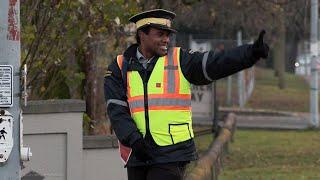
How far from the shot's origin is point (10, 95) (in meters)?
4.87

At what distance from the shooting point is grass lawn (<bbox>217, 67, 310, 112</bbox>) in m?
35.9

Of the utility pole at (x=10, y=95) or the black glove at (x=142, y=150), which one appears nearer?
the utility pole at (x=10, y=95)

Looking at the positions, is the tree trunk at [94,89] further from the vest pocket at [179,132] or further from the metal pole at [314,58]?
the metal pole at [314,58]

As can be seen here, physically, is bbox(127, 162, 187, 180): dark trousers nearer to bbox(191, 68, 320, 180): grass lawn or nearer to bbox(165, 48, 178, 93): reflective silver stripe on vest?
bbox(165, 48, 178, 93): reflective silver stripe on vest

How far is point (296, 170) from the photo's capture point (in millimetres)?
13234

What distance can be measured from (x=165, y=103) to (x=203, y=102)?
14158 mm

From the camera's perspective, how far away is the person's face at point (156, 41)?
5152 millimetres

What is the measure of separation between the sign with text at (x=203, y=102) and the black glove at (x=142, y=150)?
13693 millimetres

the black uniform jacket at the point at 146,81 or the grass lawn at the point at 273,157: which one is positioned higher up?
the black uniform jacket at the point at 146,81

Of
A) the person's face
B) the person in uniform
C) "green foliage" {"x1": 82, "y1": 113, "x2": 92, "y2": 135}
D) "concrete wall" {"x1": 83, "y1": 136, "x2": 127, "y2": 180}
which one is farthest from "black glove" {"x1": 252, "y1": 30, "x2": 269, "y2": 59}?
"green foliage" {"x1": 82, "y1": 113, "x2": 92, "y2": 135}

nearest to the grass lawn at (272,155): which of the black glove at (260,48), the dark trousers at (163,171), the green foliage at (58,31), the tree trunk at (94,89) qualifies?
the tree trunk at (94,89)

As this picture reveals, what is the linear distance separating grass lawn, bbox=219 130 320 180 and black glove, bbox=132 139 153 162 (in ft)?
22.6

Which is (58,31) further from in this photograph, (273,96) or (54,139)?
(273,96)

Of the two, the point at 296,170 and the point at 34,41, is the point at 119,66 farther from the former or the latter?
the point at 296,170
